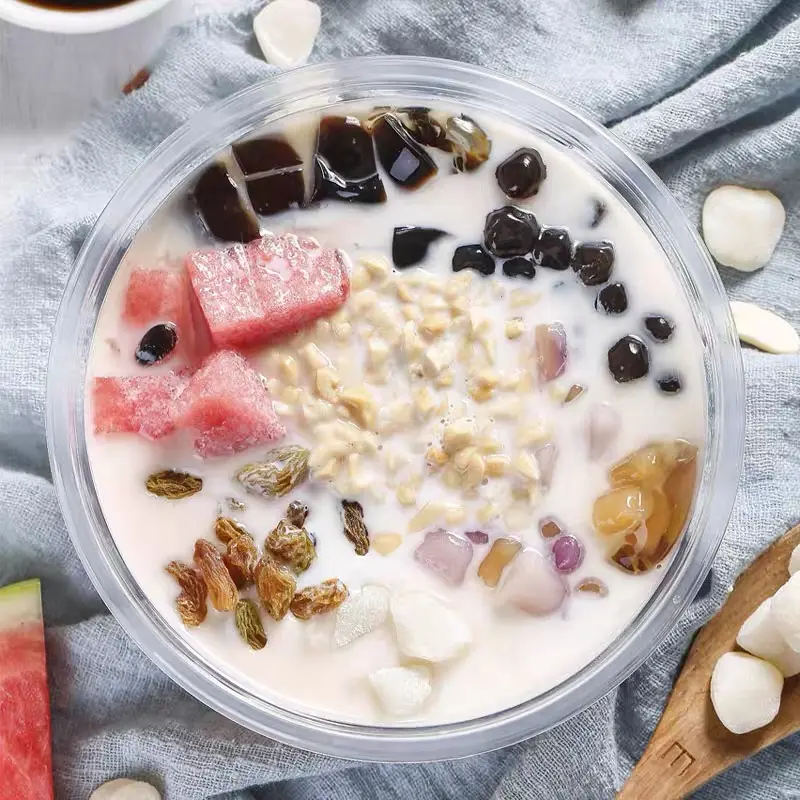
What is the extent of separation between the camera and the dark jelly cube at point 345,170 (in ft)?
3.93

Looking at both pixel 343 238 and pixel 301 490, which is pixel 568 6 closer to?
pixel 343 238

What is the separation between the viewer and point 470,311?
3.88 ft

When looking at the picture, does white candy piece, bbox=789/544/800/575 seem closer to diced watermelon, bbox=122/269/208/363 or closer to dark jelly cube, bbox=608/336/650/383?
dark jelly cube, bbox=608/336/650/383

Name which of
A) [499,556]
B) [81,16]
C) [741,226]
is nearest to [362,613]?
[499,556]

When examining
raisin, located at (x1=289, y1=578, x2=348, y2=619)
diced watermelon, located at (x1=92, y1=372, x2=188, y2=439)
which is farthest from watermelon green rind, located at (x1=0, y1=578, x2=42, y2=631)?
raisin, located at (x1=289, y1=578, x2=348, y2=619)

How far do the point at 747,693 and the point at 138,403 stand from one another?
0.73 meters

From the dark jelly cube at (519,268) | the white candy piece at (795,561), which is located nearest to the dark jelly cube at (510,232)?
the dark jelly cube at (519,268)

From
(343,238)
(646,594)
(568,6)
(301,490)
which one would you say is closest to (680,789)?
(646,594)

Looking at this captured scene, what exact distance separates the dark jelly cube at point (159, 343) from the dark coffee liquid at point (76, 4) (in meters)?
0.44

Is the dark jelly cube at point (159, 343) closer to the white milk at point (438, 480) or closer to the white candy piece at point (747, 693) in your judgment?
the white milk at point (438, 480)

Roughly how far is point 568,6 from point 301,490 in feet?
2.26

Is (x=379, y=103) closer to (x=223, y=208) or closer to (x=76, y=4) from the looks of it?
(x=223, y=208)

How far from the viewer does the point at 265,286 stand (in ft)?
3.84

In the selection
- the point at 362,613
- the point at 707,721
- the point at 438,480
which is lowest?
the point at 707,721
